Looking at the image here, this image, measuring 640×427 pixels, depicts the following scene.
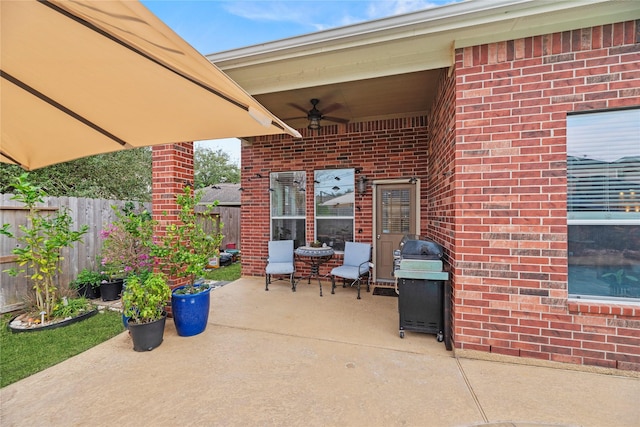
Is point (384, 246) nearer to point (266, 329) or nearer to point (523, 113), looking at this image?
point (266, 329)

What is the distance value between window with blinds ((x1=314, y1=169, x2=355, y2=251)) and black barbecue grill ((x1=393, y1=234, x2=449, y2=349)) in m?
2.41

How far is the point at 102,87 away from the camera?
1554mm

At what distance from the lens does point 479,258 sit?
265cm

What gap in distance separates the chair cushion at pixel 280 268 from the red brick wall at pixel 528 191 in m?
2.97

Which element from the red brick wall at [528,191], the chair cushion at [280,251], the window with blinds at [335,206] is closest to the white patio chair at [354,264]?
the window with blinds at [335,206]

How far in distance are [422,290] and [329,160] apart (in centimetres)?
329

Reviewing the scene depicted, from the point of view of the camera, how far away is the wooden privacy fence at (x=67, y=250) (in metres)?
3.75

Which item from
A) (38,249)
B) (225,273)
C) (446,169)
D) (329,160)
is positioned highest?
(329,160)

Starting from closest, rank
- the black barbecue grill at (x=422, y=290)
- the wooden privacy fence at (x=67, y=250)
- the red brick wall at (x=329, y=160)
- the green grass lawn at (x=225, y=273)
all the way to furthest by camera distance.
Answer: the black barbecue grill at (x=422, y=290) < the wooden privacy fence at (x=67, y=250) < the red brick wall at (x=329, y=160) < the green grass lawn at (x=225, y=273)

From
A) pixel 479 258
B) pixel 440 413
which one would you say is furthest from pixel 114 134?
pixel 479 258

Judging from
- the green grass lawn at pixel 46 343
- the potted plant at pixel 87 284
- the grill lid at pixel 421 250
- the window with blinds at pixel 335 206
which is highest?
the window with blinds at pixel 335 206

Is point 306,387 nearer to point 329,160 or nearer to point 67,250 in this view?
point 329,160

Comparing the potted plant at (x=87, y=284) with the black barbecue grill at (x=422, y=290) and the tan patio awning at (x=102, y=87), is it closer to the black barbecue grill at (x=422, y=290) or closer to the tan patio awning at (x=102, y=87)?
the tan patio awning at (x=102, y=87)

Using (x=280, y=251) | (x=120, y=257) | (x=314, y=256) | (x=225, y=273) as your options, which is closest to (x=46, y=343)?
(x=120, y=257)
